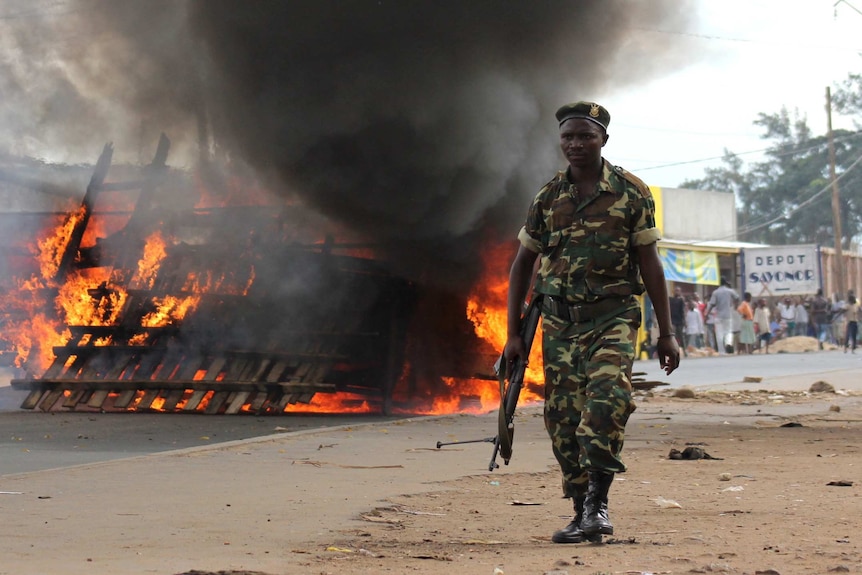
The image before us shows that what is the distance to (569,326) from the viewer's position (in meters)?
4.83

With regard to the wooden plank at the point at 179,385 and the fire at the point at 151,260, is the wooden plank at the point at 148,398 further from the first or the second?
the fire at the point at 151,260

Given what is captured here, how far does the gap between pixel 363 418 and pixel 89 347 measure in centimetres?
288

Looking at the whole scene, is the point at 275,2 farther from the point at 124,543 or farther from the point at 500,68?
the point at 124,543

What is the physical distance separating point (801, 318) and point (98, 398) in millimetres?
28312

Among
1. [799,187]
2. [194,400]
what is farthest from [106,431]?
[799,187]

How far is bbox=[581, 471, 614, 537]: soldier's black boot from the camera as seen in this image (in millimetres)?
4570

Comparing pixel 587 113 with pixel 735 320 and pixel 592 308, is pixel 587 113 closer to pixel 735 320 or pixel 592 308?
pixel 592 308

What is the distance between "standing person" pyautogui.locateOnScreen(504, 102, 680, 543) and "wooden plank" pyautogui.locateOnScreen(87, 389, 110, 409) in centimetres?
778

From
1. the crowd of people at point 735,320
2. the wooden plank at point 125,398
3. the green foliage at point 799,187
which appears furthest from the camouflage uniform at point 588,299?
the green foliage at point 799,187

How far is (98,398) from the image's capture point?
38.9 feet

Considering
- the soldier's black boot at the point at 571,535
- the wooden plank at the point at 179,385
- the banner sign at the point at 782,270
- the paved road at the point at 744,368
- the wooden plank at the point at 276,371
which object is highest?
the banner sign at the point at 782,270

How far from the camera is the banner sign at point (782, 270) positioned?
36.5 m

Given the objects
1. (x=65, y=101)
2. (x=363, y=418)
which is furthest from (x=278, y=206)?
(x=65, y=101)

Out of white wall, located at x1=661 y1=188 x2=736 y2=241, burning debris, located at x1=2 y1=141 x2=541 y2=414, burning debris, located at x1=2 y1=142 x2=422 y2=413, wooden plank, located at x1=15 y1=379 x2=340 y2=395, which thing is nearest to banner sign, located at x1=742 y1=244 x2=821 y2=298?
white wall, located at x1=661 y1=188 x2=736 y2=241
